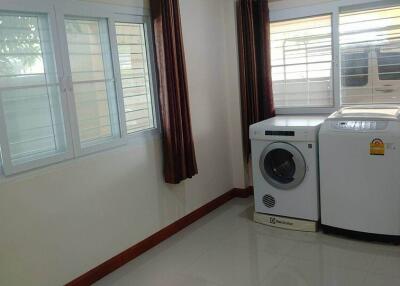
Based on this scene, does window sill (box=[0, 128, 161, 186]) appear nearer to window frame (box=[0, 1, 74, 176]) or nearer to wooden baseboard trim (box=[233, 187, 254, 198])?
window frame (box=[0, 1, 74, 176])

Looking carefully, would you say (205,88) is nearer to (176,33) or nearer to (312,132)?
(176,33)

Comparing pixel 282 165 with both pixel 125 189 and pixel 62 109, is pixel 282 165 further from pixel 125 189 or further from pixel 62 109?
pixel 62 109

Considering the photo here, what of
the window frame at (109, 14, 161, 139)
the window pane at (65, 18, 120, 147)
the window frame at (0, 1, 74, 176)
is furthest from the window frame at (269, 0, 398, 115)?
the window frame at (0, 1, 74, 176)

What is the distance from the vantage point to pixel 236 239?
336 cm

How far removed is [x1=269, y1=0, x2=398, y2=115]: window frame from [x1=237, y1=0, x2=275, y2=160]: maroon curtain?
0.65 feet

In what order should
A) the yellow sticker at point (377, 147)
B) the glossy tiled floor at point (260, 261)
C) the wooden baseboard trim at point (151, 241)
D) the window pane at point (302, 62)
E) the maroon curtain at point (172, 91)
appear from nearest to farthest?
the glossy tiled floor at point (260, 261) < the wooden baseboard trim at point (151, 241) < the yellow sticker at point (377, 147) < the maroon curtain at point (172, 91) < the window pane at point (302, 62)

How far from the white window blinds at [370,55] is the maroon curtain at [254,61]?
703mm

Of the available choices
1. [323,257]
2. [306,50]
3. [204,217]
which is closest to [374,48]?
[306,50]

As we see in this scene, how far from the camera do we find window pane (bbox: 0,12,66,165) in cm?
231

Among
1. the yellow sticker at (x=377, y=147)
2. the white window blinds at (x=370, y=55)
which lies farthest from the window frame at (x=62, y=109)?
the white window blinds at (x=370, y=55)

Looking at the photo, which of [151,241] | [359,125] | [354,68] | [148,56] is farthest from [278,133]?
[151,241]

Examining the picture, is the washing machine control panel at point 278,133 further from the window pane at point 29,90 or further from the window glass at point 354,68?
the window pane at point 29,90

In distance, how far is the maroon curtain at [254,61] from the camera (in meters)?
3.90

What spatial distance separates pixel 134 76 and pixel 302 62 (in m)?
1.79
